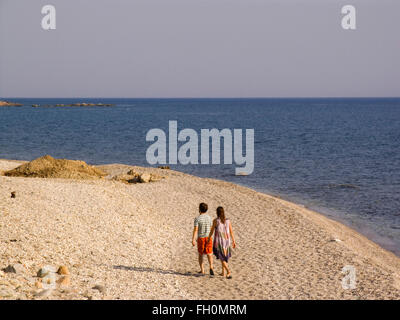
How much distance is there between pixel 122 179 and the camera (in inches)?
1015

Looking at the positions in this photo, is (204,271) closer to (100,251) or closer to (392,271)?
(100,251)

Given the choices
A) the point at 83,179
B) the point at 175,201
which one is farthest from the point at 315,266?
the point at 83,179

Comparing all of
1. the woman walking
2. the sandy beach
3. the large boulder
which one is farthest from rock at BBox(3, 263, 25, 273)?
the large boulder

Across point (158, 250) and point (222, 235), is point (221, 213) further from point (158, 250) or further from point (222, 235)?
point (158, 250)

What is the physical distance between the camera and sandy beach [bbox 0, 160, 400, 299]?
34.6 ft

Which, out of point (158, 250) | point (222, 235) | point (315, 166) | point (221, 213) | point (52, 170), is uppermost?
point (52, 170)

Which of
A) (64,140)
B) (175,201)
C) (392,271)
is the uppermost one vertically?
(64,140)

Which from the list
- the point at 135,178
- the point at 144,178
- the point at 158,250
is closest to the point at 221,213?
the point at 158,250

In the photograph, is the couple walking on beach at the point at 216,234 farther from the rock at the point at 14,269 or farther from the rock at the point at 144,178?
the rock at the point at 144,178

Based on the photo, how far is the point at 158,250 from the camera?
547 inches

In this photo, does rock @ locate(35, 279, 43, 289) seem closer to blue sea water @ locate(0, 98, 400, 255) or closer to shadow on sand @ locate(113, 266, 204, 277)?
shadow on sand @ locate(113, 266, 204, 277)

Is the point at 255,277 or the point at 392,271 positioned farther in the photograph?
the point at 392,271

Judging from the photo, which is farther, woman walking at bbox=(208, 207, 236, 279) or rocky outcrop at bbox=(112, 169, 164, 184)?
rocky outcrop at bbox=(112, 169, 164, 184)

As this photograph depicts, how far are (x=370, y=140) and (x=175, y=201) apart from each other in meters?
48.4
